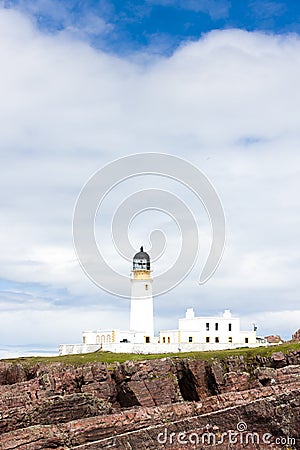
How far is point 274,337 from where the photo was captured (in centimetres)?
8825

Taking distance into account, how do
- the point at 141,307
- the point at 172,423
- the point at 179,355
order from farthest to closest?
1. the point at 141,307
2. the point at 179,355
3. the point at 172,423

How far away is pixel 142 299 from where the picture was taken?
9262 centimetres

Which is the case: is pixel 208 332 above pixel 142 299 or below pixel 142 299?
below

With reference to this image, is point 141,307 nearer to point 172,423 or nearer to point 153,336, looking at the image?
point 153,336

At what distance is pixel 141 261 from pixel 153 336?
10533 mm

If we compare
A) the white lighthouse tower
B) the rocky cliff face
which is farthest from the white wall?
the rocky cliff face

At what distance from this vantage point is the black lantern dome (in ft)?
310

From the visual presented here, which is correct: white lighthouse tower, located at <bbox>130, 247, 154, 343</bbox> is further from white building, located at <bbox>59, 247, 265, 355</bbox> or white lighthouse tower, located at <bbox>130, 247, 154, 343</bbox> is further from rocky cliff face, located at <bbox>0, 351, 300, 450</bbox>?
rocky cliff face, located at <bbox>0, 351, 300, 450</bbox>

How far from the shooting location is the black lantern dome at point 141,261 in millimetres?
94438

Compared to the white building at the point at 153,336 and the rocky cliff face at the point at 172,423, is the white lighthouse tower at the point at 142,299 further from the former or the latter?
the rocky cliff face at the point at 172,423

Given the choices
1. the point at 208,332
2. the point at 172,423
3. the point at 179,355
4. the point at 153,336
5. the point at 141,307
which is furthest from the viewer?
the point at 141,307

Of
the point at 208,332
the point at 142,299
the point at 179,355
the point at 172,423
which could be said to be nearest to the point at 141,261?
the point at 142,299

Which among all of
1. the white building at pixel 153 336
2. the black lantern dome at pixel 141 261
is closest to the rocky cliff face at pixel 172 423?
the white building at pixel 153 336

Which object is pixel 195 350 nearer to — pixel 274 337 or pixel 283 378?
pixel 274 337
